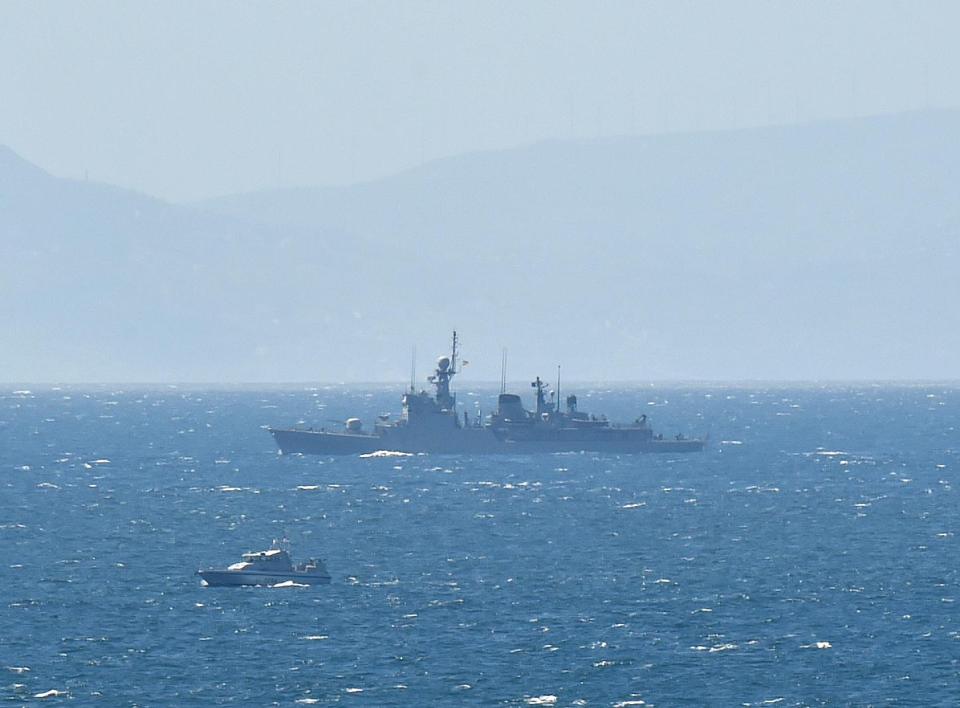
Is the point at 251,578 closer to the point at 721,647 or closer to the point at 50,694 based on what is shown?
the point at 721,647

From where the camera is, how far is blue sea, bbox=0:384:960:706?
3428 inches

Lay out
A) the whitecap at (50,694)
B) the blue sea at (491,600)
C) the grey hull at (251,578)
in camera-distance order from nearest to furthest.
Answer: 1. the whitecap at (50,694)
2. the blue sea at (491,600)
3. the grey hull at (251,578)

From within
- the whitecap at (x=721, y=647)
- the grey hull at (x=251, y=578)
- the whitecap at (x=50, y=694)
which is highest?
the grey hull at (x=251, y=578)

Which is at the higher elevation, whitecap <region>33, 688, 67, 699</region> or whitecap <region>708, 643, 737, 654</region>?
whitecap <region>708, 643, 737, 654</region>

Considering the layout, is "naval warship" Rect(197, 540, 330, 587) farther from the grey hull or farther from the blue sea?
the blue sea

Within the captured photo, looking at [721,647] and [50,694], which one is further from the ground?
[721,647]

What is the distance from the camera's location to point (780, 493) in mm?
171375

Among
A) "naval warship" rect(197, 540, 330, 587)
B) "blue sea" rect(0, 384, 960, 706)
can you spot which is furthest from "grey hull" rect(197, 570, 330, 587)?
"blue sea" rect(0, 384, 960, 706)

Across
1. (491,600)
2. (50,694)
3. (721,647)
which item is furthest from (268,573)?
(50,694)

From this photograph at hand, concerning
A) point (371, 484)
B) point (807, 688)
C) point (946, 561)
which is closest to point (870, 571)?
point (946, 561)

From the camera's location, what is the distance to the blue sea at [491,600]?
87.1 metres

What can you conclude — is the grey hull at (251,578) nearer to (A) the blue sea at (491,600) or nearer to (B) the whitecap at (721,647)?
(A) the blue sea at (491,600)

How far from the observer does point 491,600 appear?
10756cm

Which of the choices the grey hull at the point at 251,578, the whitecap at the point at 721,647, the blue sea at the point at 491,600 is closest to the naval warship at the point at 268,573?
the grey hull at the point at 251,578
